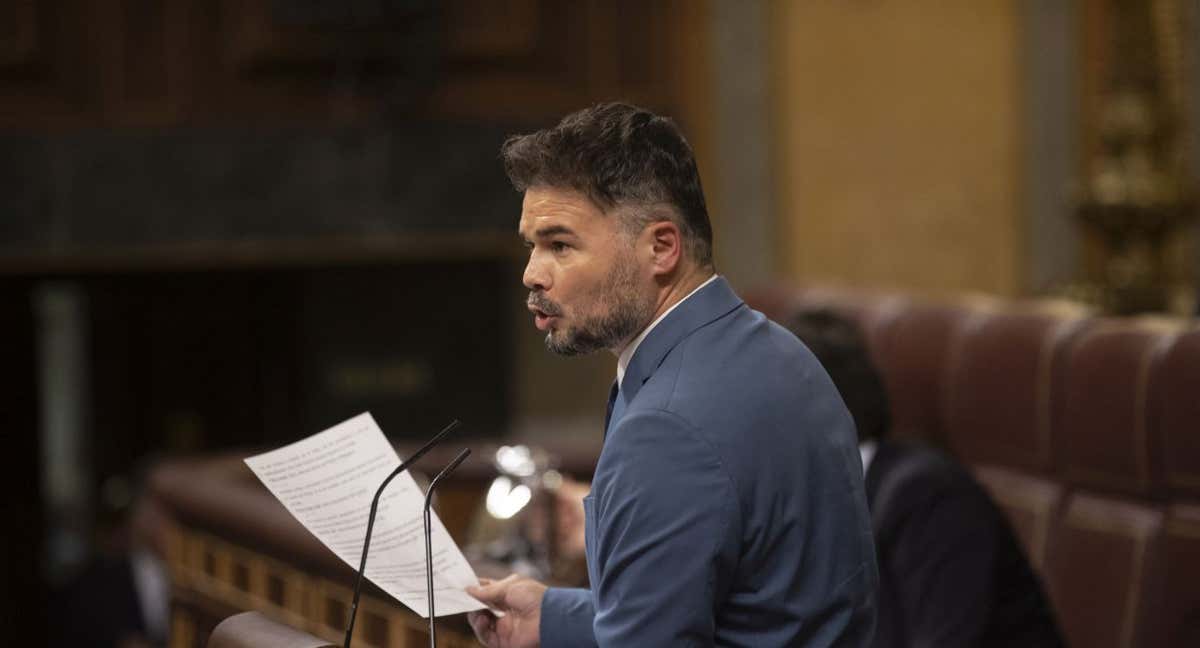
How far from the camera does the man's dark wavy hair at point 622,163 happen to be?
1556 mm

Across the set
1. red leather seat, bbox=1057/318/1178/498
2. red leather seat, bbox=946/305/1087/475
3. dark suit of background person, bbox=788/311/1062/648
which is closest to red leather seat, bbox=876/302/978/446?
red leather seat, bbox=946/305/1087/475

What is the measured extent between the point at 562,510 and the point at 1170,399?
113cm

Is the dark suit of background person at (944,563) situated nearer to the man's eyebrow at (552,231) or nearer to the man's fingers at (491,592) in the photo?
the man's fingers at (491,592)

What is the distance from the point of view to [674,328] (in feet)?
5.17

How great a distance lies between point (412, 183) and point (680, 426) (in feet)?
14.8

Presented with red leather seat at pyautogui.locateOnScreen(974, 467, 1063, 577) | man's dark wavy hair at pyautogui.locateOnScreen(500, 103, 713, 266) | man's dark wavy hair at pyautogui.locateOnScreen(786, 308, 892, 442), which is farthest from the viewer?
red leather seat at pyautogui.locateOnScreen(974, 467, 1063, 577)

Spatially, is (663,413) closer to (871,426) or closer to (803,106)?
(871,426)

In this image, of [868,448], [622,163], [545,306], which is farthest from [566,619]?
[868,448]

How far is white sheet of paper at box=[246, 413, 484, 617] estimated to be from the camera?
1755 mm

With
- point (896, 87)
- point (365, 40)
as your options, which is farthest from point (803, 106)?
point (365, 40)

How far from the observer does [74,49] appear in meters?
5.73

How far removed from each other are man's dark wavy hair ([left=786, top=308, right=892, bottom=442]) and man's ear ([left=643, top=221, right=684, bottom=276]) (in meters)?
1.05

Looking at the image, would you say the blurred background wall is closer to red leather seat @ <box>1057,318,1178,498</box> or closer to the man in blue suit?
red leather seat @ <box>1057,318,1178,498</box>

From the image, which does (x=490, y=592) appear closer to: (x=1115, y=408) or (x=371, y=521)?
(x=371, y=521)
